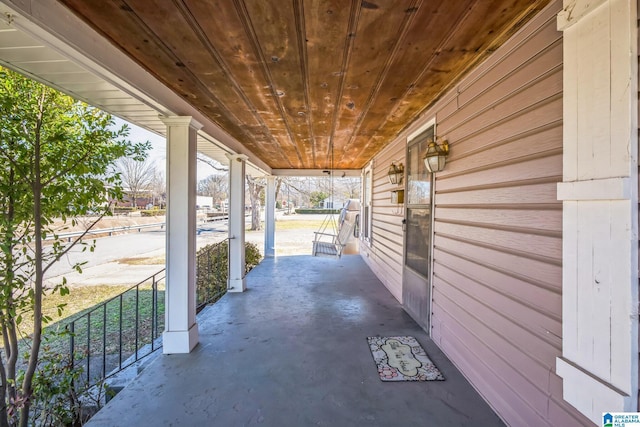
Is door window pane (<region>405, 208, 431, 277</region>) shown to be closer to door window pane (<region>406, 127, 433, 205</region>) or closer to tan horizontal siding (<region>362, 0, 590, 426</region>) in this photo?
door window pane (<region>406, 127, 433, 205</region>)

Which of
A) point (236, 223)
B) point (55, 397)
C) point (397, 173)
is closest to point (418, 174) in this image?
point (397, 173)

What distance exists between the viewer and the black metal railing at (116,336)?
2.53 m

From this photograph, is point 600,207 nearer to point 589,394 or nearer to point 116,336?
point 589,394

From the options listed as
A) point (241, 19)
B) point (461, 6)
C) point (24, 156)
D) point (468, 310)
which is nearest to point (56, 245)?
point (24, 156)

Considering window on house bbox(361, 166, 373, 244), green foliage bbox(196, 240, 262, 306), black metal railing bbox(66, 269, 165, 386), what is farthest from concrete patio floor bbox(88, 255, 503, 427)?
window on house bbox(361, 166, 373, 244)

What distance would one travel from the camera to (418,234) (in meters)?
3.50

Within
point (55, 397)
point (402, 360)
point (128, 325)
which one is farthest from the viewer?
point (128, 325)

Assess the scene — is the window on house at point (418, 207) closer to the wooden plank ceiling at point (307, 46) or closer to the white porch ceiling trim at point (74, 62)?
the wooden plank ceiling at point (307, 46)

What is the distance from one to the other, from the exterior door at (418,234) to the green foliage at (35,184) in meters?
3.08

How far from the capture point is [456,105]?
2535 mm

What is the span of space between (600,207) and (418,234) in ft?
7.75

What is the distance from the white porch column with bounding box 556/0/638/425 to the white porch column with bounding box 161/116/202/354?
2810 millimetres

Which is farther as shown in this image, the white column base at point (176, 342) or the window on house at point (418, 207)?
the window on house at point (418, 207)

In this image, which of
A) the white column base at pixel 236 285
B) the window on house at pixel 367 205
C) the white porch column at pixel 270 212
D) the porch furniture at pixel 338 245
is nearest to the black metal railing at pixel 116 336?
the white column base at pixel 236 285
